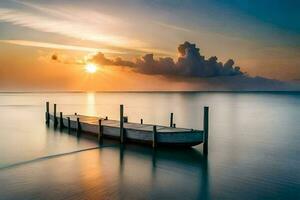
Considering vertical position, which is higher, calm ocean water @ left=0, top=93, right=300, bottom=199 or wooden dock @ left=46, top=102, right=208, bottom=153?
wooden dock @ left=46, top=102, right=208, bottom=153

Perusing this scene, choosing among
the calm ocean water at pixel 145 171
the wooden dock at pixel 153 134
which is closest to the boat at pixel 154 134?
the wooden dock at pixel 153 134

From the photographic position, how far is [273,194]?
42.1 ft

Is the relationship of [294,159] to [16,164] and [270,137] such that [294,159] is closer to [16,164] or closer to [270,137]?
[270,137]

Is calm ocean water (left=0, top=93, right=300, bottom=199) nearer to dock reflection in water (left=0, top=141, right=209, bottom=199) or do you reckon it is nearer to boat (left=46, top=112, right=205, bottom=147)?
dock reflection in water (left=0, top=141, right=209, bottom=199)

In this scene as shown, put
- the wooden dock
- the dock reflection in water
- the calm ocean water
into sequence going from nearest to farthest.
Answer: the dock reflection in water
the calm ocean water
the wooden dock

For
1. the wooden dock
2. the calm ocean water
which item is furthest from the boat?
the calm ocean water

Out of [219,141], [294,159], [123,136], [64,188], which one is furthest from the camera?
[219,141]

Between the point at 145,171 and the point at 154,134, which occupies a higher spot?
the point at 154,134

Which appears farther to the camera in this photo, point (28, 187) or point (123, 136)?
point (123, 136)

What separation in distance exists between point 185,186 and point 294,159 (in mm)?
11011

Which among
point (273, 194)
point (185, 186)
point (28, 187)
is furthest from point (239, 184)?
point (28, 187)

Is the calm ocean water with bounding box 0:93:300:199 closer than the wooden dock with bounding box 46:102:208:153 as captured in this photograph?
Yes

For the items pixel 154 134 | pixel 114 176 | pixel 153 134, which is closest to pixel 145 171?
pixel 114 176

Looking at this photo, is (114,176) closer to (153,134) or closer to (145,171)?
(145,171)
